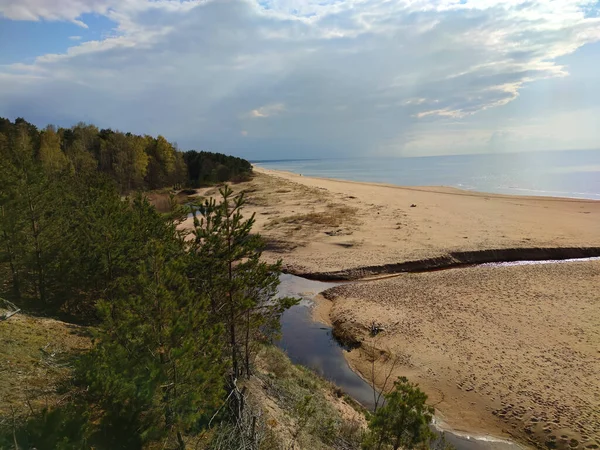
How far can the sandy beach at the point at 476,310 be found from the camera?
1254 cm

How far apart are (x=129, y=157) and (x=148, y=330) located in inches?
2364

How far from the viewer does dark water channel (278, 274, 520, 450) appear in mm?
11453

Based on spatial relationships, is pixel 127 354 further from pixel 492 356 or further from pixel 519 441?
pixel 492 356

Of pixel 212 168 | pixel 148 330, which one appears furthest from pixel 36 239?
pixel 212 168

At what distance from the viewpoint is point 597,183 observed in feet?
229

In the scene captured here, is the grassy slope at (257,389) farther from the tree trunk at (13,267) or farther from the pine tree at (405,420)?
the tree trunk at (13,267)

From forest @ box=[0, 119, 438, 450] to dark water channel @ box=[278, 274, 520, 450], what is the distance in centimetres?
173

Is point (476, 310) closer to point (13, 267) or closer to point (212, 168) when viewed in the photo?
point (13, 267)

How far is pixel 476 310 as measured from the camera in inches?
762

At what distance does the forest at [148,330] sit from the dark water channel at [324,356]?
1732 mm

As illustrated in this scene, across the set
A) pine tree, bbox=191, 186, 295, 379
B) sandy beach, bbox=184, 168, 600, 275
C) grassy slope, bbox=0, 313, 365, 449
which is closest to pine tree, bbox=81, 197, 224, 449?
grassy slope, bbox=0, 313, 365, 449

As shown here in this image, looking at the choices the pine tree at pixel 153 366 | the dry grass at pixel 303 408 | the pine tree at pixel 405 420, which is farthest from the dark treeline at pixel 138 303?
the pine tree at pixel 405 420

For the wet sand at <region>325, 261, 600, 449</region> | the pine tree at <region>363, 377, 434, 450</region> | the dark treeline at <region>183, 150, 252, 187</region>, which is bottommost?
the wet sand at <region>325, 261, 600, 449</region>

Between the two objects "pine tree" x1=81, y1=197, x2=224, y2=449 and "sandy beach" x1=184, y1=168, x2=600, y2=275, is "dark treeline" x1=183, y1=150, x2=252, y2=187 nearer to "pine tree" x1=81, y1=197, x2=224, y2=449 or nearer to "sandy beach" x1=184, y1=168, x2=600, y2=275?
"sandy beach" x1=184, y1=168, x2=600, y2=275
